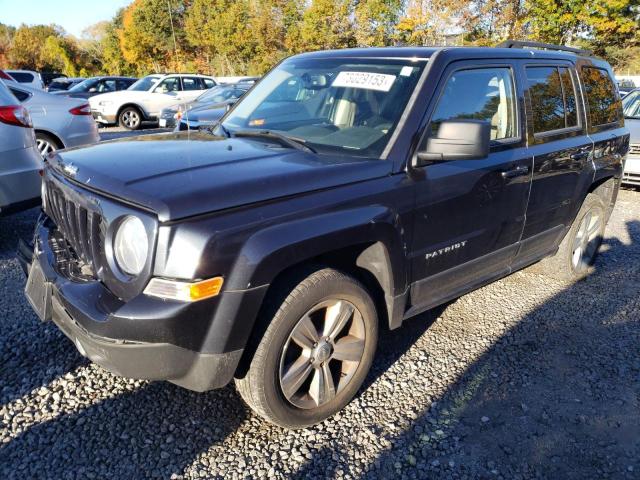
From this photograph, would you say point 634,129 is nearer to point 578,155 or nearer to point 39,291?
point 578,155

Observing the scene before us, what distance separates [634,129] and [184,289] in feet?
27.7

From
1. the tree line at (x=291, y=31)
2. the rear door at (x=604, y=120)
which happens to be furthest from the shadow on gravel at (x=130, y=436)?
the tree line at (x=291, y=31)

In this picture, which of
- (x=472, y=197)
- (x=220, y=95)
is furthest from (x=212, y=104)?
(x=472, y=197)

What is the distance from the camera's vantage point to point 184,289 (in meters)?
2.02

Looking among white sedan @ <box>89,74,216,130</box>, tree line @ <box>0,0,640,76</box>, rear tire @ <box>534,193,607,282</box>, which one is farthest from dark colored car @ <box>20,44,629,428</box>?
white sedan @ <box>89,74,216,130</box>

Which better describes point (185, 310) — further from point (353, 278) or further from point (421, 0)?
point (421, 0)

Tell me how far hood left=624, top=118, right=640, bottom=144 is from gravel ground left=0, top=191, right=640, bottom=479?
5.16 metres

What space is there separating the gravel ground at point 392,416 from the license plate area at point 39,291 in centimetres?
56

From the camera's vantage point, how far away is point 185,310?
6.66 feet

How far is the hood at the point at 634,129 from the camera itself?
7.85 meters

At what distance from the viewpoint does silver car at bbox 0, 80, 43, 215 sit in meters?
4.43

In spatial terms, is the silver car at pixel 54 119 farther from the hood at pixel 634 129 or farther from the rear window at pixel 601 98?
the hood at pixel 634 129

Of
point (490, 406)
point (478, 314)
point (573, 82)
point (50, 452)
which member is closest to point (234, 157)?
point (50, 452)

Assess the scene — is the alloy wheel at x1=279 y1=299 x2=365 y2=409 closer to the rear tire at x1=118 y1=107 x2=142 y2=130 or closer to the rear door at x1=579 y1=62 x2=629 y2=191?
the rear door at x1=579 y1=62 x2=629 y2=191
